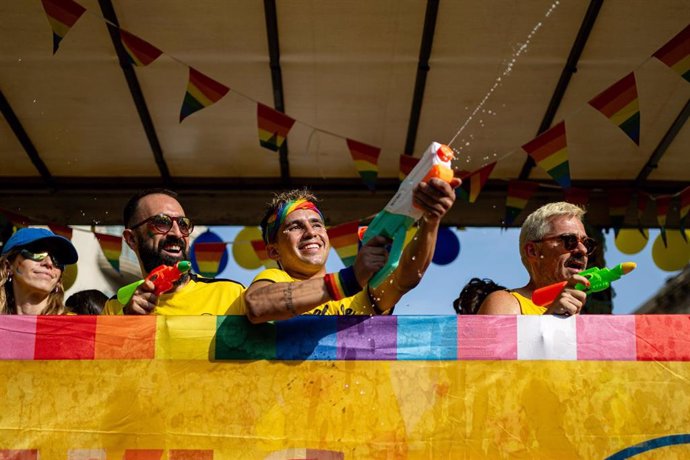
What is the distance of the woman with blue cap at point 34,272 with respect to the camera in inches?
158

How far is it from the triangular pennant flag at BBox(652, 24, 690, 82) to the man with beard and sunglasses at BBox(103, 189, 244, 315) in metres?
2.74

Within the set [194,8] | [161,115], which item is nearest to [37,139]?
[161,115]

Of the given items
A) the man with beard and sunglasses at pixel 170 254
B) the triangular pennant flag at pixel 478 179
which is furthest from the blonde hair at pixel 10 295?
the triangular pennant flag at pixel 478 179

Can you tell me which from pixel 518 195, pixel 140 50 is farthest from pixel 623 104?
pixel 140 50

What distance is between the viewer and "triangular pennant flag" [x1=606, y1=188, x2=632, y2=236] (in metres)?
6.65

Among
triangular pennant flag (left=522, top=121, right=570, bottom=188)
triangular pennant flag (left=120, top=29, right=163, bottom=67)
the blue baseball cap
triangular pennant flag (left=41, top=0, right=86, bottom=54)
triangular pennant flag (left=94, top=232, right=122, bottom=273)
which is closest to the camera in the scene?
the blue baseball cap

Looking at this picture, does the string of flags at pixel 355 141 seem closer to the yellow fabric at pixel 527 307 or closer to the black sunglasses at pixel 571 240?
the black sunglasses at pixel 571 240

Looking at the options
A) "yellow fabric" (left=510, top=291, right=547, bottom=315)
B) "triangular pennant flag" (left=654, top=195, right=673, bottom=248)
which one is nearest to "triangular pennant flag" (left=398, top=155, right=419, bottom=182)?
"triangular pennant flag" (left=654, top=195, right=673, bottom=248)

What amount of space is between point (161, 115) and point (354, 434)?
3.68 m

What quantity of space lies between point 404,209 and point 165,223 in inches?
55.8

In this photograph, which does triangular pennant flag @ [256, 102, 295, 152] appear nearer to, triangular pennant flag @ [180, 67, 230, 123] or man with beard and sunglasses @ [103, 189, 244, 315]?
triangular pennant flag @ [180, 67, 230, 123]

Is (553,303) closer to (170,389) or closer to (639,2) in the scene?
(170,389)

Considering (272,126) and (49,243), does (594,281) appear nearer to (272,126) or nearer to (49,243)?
(49,243)

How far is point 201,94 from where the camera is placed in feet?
18.2
